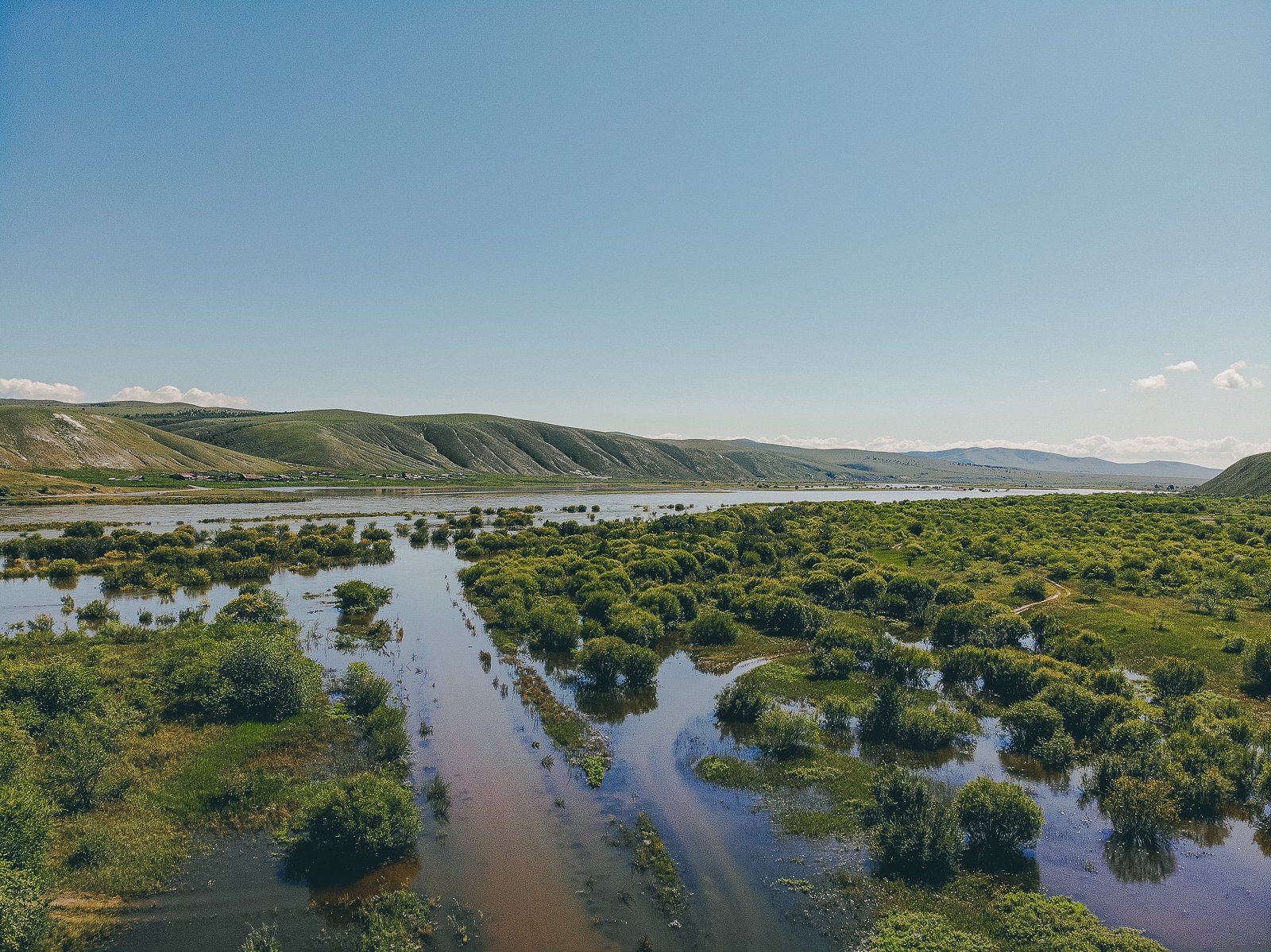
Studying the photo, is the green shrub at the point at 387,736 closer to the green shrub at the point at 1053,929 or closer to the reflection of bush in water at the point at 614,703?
the reflection of bush in water at the point at 614,703

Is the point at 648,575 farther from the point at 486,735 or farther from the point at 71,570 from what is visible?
the point at 71,570

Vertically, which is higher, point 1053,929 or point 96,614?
point 96,614

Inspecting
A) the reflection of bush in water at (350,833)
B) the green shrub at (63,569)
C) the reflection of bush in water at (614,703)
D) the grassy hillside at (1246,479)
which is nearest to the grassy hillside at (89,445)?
the green shrub at (63,569)

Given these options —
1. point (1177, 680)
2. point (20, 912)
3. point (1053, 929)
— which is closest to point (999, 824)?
point (1053, 929)

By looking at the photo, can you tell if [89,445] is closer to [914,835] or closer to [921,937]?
[914,835]

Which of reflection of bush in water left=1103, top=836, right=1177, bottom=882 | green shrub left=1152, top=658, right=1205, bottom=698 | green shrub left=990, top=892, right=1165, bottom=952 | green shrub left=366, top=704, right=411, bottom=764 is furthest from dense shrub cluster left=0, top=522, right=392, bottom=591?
green shrub left=1152, top=658, right=1205, bottom=698

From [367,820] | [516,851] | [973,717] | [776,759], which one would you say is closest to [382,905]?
[367,820]

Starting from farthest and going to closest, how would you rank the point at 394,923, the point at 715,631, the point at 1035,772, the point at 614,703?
1. the point at 715,631
2. the point at 614,703
3. the point at 1035,772
4. the point at 394,923
